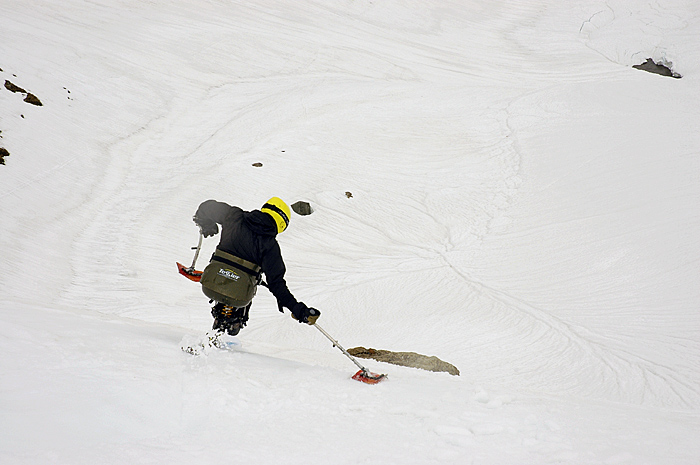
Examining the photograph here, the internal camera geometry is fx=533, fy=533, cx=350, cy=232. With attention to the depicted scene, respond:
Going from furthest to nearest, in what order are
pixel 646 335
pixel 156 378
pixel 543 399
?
pixel 646 335, pixel 543 399, pixel 156 378

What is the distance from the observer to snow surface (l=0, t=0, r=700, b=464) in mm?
3449

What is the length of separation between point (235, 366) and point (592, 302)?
652 centimetres

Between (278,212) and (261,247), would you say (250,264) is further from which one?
(278,212)

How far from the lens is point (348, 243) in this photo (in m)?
11.6

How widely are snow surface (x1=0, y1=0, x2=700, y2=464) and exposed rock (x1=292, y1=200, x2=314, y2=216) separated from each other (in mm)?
255

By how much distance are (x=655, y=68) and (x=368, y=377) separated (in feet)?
78.3

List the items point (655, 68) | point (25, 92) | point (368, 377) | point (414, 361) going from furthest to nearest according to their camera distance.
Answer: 1. point (655, 68)
2. point (25, 92)
3. point (414, 361)
4. point (368, 377)

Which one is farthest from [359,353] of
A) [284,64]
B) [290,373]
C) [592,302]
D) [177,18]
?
[177,18]

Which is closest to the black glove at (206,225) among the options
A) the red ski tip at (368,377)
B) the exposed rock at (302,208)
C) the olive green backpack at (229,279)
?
the olive green backpack at (229,279)

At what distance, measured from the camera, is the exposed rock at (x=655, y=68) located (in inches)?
876

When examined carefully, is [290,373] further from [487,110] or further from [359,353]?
[487,110]

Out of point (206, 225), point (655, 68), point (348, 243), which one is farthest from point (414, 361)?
point (655, 68)

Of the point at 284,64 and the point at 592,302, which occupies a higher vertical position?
the point at 284,64

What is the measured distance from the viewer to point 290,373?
4.66 meters
